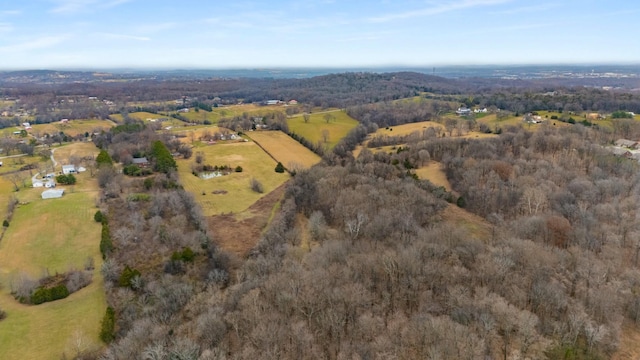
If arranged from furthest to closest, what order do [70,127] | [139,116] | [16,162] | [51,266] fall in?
1. [139,116]
2. [70,127]
3. [16,162]
4. [51,266]

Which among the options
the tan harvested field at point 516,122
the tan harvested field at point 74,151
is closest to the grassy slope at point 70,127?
the tan harvested field at point 74,151

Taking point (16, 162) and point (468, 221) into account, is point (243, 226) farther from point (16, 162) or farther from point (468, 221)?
point (16, 162)

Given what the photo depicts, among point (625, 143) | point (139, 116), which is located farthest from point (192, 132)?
point (625, 143)

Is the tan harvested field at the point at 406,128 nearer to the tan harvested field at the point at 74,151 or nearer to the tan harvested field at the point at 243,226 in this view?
the tan harvested field at the point at 243,226

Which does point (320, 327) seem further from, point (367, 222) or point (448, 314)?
point (367, 222)

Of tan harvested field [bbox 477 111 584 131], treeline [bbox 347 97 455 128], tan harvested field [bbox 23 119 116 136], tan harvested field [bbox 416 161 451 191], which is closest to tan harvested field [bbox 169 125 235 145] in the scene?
tan harvested field [bbox 23 119 116 136]

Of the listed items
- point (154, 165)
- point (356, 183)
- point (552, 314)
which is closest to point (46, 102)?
point (154, 165)
